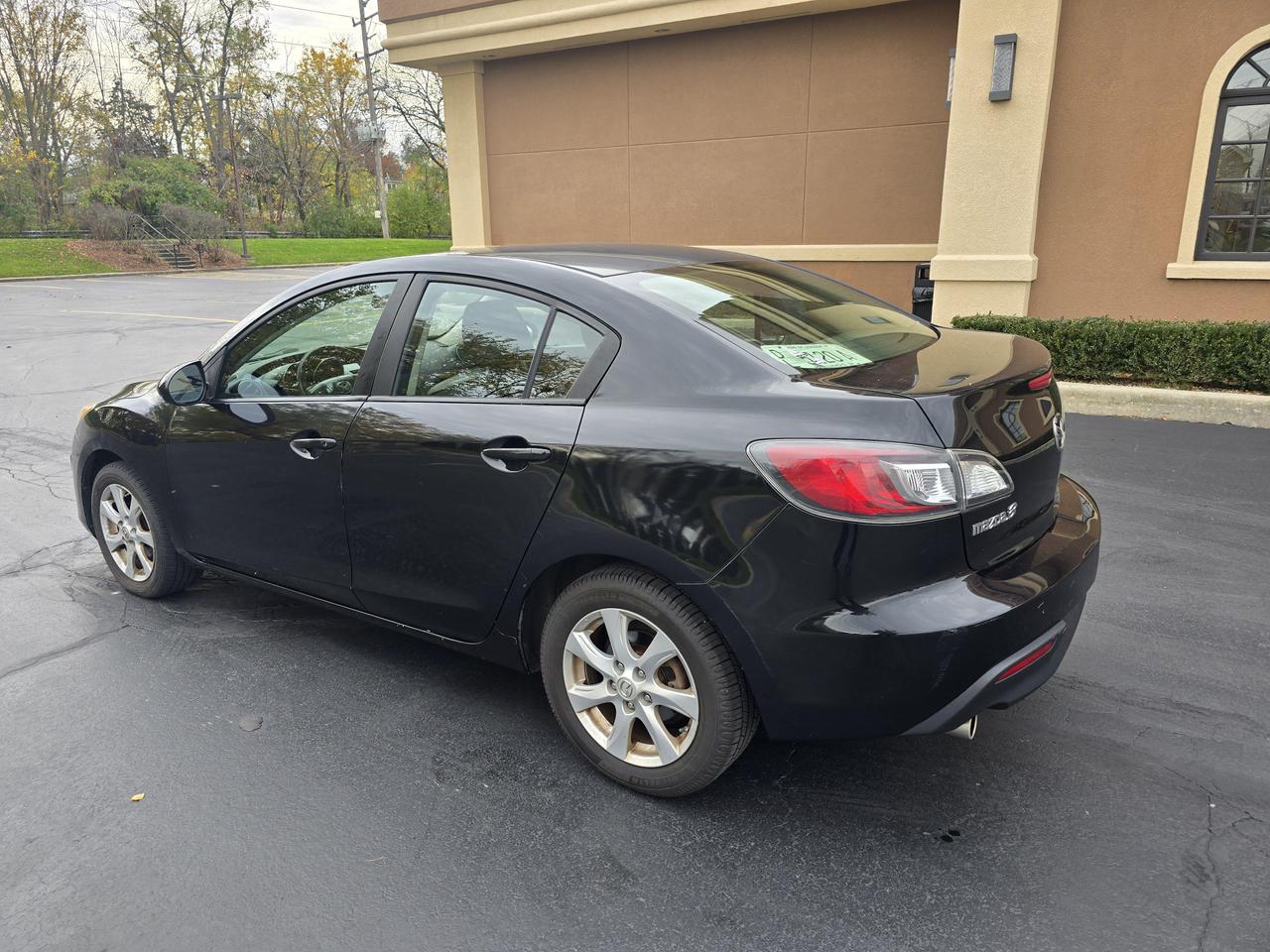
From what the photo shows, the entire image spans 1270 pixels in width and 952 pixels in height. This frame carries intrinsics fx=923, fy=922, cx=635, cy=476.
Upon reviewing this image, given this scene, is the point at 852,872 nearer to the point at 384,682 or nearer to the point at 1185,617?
the point at 384,682

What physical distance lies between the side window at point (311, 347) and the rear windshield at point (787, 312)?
3.42 feet

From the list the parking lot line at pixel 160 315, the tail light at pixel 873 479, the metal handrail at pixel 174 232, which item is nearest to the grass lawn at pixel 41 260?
the metal handrail at pixel 174 232

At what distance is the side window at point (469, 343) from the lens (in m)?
2.98

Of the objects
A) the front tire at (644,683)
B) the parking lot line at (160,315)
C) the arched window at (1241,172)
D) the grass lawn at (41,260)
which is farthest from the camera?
the grass lawn at (41,260)

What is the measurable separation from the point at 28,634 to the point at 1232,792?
15.0 ft

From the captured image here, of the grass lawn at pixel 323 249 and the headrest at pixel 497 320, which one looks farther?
the grass lawn at pixel 323 249

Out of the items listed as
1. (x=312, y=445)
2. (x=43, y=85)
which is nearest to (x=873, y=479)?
(x=312, y=445)

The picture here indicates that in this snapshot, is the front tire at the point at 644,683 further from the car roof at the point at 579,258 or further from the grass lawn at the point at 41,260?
the grass lawn at the point at 41,260

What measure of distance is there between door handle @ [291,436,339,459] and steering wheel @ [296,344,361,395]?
0.64ft

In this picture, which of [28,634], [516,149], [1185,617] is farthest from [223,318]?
[1185,617]

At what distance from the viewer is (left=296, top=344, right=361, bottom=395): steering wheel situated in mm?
3414

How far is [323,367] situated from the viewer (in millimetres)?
3496

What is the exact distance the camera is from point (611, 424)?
2.67 meters

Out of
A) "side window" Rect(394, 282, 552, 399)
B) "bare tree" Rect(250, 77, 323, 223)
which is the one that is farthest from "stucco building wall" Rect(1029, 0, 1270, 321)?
"bare tree" Rect(250, 77, 323, 223)
